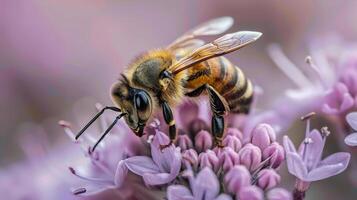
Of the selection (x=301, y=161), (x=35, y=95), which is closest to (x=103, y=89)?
(x=35, y=95)

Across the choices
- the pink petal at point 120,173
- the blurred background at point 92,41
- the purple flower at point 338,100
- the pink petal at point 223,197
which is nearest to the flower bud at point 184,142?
the pink petal at point 120,173

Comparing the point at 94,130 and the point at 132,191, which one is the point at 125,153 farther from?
the point at 94,130

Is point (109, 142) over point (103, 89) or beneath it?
over

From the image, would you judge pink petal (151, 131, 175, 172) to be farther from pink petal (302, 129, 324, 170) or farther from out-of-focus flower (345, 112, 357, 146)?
out-of-focus flower (345, 112, 357, 146)

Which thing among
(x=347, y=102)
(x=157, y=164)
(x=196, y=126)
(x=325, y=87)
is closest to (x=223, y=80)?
(x=196, y=126)

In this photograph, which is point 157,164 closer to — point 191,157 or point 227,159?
point 191,157
